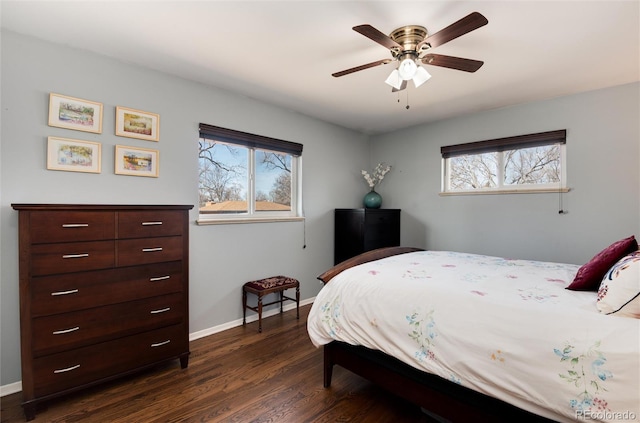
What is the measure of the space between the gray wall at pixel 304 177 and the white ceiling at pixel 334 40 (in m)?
0.21

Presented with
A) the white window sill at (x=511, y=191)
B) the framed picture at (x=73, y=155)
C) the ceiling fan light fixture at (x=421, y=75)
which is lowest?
the white window sill at (x=511, y=191)

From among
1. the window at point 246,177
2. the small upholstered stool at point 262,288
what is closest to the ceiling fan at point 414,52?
the window at point 246,177

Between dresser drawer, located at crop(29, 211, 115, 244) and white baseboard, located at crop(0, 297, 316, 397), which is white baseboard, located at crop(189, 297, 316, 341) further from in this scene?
dresser drawer, located at crop(29, 211, 115, 244)

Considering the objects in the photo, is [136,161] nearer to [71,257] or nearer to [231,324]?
[71,257]

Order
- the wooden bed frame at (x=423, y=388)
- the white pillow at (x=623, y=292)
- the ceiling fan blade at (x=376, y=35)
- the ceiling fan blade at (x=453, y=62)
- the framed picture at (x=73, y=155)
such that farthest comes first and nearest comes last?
the framed picture at (x=73, y=155) < the ceiling fan blade at (x=453, y=62) < the ceiling fan blade at (x=376, y=35) < the wooden bed frame at (x=423, y=388) < the white pillow at (x=623, y=292)

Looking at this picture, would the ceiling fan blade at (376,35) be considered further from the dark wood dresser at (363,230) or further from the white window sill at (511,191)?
the white window sill at (511,191)

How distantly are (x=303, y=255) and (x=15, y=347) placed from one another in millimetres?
2615

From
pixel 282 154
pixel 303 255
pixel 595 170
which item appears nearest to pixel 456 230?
pixel 595 170

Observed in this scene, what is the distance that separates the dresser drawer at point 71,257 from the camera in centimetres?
177

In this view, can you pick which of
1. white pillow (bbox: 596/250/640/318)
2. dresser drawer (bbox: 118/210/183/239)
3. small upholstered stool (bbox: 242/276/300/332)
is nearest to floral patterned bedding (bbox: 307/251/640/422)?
white pillow (bbox: 596/250/640/318)

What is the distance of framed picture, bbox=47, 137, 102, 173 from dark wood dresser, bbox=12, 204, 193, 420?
0.54 m

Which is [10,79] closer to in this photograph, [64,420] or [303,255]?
[64,420]

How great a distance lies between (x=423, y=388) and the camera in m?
1.63

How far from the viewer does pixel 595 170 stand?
2973 millimetres
